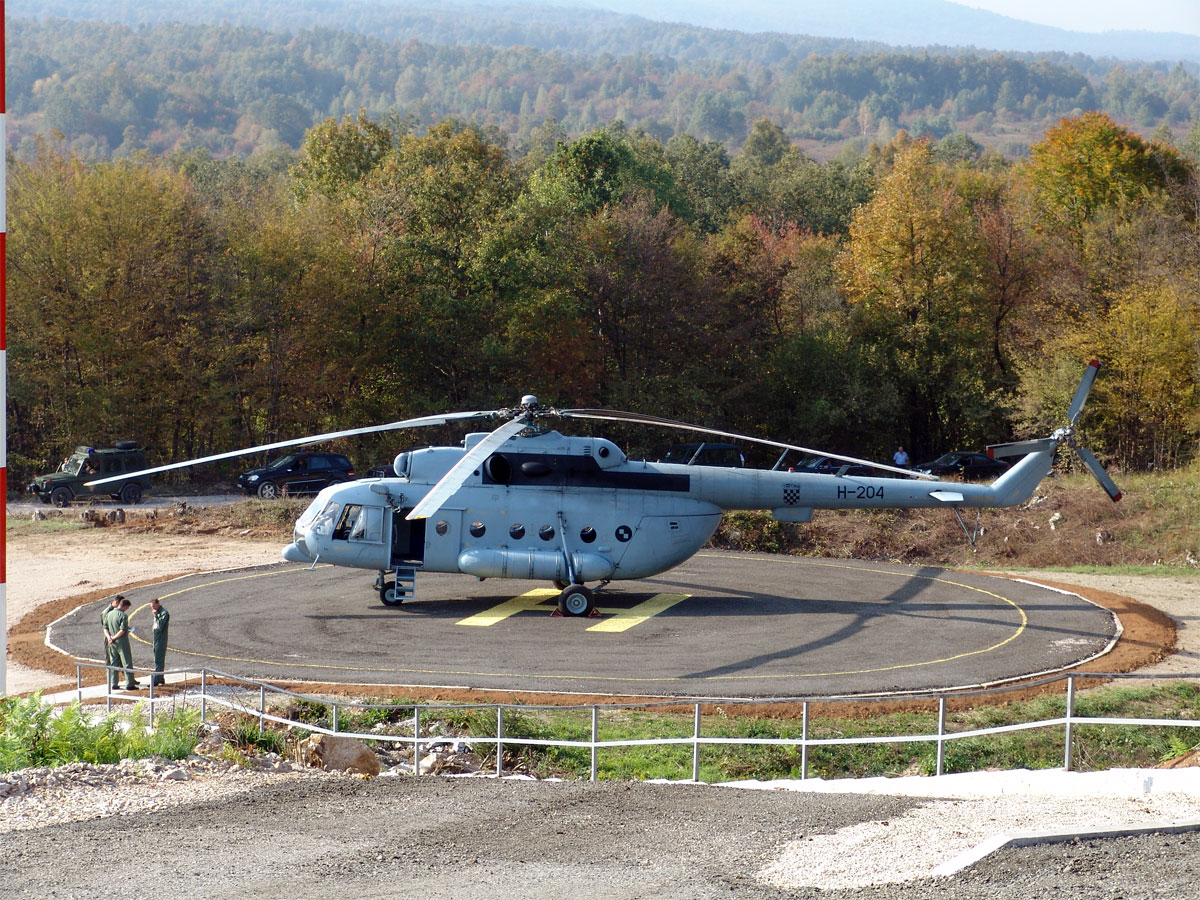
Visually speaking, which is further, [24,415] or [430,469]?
[24,415]

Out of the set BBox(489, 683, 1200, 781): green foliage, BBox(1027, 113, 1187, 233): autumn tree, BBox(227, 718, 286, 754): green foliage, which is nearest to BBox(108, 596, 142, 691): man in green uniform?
BBox(227, 718, 286, 754): green foliage

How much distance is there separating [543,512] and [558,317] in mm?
28374

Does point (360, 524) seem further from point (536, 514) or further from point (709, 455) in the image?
point (709, 455)

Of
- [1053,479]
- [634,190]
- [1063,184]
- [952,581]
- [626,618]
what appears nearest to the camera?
[626,618]

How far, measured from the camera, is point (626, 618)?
2608cm

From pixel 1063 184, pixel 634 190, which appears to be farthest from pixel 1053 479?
pixel 1063 184

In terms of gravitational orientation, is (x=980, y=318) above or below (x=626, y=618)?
above

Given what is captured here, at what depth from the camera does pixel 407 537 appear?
26.1 m

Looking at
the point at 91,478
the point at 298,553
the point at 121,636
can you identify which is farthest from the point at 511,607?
the point at 91,478

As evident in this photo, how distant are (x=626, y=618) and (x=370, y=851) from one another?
15.7 metres

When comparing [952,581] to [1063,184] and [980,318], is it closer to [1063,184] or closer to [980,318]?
[980,318]

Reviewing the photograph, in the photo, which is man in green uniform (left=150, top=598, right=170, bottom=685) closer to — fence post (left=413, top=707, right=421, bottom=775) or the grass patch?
the grass patch

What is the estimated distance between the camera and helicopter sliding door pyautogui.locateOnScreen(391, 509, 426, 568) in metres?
26.0

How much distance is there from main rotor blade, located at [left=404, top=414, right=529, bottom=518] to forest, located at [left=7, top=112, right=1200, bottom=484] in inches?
1097
